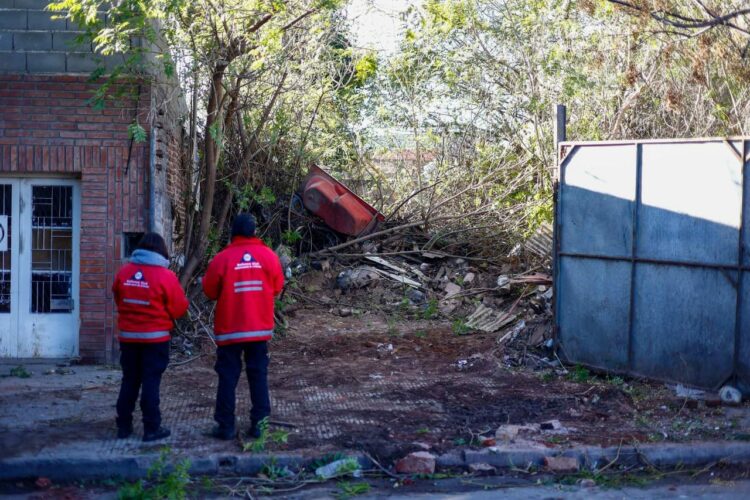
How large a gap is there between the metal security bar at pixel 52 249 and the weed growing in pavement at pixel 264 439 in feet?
14.0

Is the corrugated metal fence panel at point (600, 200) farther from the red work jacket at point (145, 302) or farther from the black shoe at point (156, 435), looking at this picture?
the black shoe at point (156, 435)

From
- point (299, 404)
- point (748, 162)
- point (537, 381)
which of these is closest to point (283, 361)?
point (299, 404)

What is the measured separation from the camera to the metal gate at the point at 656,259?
8.06 meters

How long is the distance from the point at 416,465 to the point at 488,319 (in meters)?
6.21

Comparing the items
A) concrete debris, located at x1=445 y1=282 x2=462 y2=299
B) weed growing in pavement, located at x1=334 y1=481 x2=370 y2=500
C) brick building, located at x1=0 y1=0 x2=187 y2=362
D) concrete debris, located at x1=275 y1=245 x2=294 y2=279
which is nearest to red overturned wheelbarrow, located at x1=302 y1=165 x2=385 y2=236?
concrete debris, located at x1=275 y1=245 x2=294 y2=279

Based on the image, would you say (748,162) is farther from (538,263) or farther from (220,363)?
(538,263)

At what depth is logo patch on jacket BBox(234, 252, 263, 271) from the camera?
6746 mm

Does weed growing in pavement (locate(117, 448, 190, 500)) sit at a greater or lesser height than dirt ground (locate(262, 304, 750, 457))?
lesser

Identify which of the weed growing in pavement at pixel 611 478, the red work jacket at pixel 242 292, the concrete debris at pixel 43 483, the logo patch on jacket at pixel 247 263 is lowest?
the concrete debris at pixel 43 483

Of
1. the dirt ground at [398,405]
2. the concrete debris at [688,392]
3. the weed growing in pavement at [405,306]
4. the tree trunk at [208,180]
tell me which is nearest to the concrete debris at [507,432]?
the dirt ground at [398,405]

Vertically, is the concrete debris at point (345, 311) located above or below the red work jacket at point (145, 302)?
below

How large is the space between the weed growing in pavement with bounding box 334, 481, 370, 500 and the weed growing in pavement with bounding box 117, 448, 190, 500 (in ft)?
3.53

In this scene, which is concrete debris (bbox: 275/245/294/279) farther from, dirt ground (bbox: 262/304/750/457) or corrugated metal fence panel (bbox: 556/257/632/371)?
A: corrugated metal fence panel (bbox: 556/257/632/371)

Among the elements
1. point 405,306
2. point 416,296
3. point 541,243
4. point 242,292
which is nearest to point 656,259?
point 242,292
